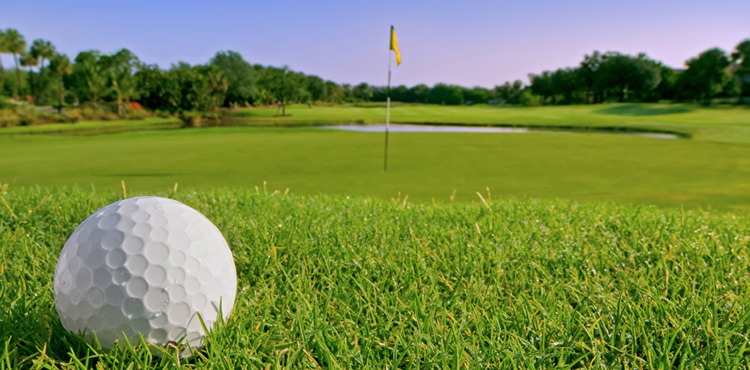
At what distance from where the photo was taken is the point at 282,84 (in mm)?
61156

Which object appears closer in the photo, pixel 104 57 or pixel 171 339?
pixel 171 339

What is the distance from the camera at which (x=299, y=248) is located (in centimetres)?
317

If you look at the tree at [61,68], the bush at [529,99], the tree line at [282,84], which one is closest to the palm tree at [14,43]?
the tree line at [282,84]

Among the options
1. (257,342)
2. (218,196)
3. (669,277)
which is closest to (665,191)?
(669,277)

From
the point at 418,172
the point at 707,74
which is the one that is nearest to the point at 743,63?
the point at 707,74

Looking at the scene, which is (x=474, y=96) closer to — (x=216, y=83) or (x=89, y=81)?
(x=216, y=83)

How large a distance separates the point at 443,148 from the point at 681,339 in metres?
10.8

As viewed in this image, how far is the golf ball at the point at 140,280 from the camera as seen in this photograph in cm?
180

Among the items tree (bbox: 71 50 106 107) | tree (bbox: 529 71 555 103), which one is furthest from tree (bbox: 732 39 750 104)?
tree (bbox: 71 50 106 107)

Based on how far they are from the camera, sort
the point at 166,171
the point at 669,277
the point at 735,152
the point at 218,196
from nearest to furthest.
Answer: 1. the point at 669,277
2. the point at 218,196
3. the point at 166,171
4. the point at 735,152

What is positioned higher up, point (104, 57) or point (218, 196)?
point (104, 57)

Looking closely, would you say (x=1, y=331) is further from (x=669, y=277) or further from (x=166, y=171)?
(x=166, y=171)

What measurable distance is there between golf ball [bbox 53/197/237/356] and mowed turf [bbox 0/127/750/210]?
4309mm

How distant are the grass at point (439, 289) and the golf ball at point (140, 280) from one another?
3.9 inches
